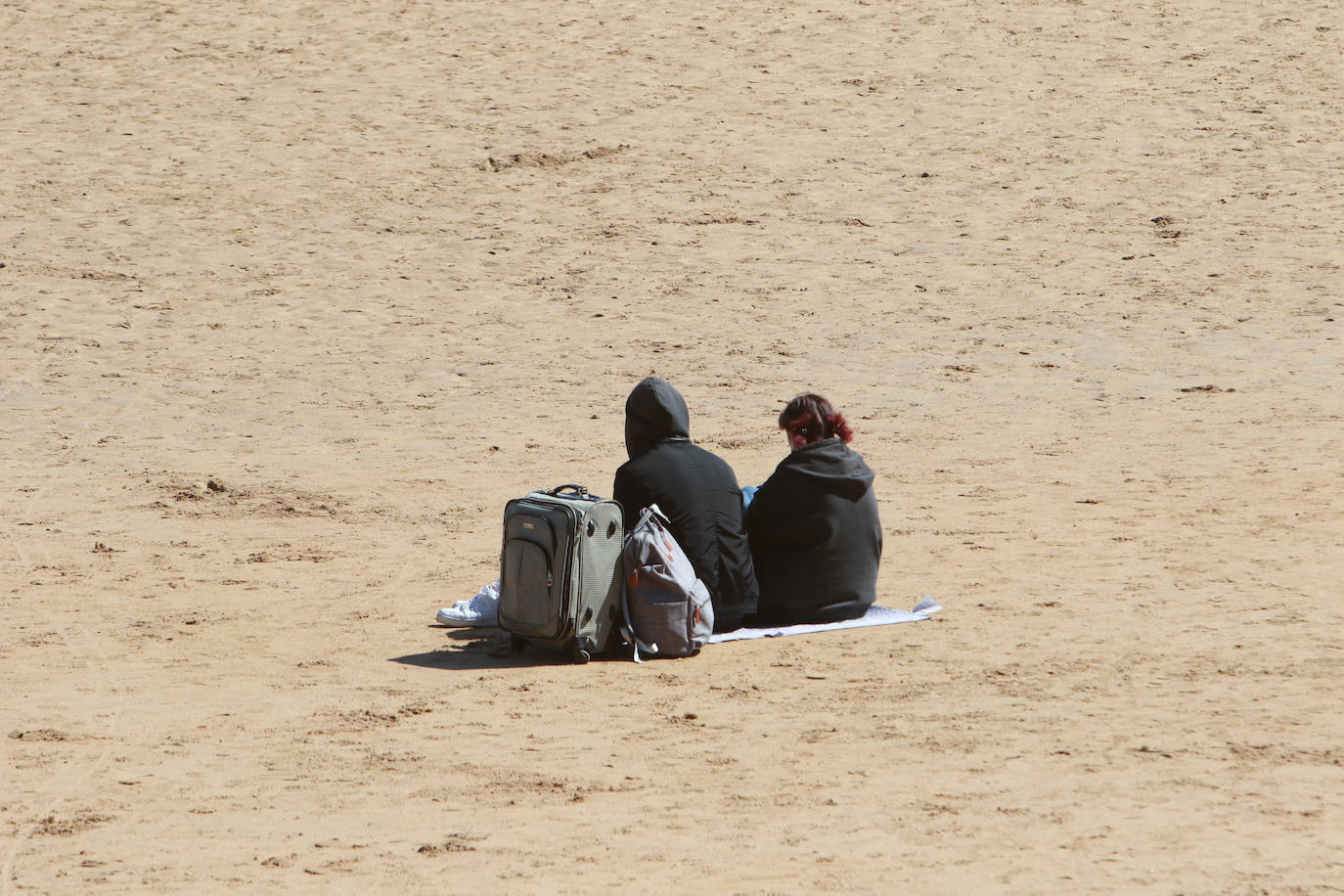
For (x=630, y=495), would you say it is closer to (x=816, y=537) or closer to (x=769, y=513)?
(x=769, y=513)

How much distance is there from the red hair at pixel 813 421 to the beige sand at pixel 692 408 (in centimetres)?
93

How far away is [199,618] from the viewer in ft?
26.0

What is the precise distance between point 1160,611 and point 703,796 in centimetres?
312

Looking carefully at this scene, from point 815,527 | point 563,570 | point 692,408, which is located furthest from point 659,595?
point 692,408

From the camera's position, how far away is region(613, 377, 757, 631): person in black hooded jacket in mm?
7098

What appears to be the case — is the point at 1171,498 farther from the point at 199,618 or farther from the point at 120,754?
the point at 120,754

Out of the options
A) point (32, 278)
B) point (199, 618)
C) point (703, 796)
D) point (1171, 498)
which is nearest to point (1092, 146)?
point (1171, 498)

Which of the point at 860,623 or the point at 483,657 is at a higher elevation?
the point at 860,623

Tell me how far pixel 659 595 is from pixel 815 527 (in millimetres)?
800

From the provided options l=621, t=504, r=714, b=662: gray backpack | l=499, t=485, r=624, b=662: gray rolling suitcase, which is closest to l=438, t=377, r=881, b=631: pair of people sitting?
l=621, t=504, r=714, b=662: gray backpack

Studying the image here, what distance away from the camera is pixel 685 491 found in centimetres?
711

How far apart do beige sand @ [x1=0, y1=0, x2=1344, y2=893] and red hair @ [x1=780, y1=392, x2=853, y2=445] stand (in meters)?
0.93

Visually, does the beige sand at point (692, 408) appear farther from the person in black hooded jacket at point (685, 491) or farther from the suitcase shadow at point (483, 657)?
the person in black hooded jacket at point (685, 491)

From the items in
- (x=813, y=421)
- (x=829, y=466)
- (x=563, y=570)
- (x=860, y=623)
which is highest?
(x=813, y=421)
